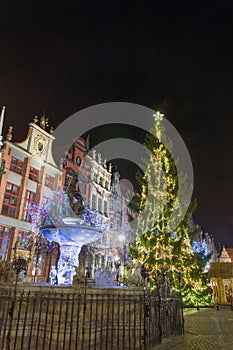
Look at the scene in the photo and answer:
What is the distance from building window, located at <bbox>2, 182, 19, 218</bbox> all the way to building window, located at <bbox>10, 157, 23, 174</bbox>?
167 centimetres

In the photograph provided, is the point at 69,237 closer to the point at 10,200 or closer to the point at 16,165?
the point at 10,200

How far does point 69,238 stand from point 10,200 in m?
17.9

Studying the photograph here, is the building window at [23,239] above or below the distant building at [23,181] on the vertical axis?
A: below

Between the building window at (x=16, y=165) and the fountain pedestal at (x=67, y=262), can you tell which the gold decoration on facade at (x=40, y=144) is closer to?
the building window at (x=16, y=165)

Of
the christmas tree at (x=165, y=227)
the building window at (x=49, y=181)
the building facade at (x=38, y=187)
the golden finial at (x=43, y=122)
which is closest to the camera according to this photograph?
the christmas tree at (x=165, y=227)

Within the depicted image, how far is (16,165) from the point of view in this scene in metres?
28.0

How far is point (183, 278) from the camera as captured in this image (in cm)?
1702

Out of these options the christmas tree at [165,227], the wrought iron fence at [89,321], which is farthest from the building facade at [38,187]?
the wrought iron fence at [89,321]

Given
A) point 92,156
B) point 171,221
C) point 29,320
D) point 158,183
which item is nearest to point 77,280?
point 29,320

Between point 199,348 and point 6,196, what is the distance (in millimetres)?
23838

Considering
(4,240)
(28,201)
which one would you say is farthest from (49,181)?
(4,240)

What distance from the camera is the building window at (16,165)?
90.5 ft

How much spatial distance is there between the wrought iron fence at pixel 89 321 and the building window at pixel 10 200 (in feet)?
65.5

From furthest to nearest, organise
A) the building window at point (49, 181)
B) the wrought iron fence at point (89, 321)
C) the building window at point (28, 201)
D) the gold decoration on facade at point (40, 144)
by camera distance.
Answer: the building window at point (49, 181), the gold decoration on facade at point (40, 144), the building window at point (28, 201), the wrought iron fence at point (89, 321)
